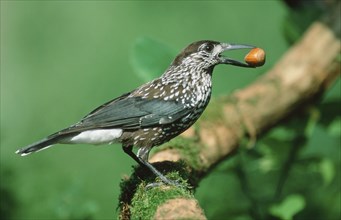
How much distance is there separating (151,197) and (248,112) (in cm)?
231

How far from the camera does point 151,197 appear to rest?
5250 millimetres

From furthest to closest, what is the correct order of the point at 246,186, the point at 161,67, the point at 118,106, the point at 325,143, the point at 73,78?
the point at 73,78, the point at 325,143, the point at 161,67, the point at 246,186, the point at 118,106

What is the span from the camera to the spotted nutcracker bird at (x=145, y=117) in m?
5.86

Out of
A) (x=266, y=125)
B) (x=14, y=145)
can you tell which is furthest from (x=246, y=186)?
(x=14, y=145)

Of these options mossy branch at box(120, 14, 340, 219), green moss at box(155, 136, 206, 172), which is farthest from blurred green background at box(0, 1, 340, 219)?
green moss at box(155, 136, 206, 172)

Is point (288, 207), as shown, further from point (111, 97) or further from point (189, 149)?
point (111, 97)

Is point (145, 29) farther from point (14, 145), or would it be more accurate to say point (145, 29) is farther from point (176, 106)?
point (176, 106)

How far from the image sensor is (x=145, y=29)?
42.5 feet

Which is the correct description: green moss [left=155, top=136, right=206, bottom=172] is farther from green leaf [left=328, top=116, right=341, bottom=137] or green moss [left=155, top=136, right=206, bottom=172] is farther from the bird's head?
green leaf [left=328, top=116, right=341, bottom=137]

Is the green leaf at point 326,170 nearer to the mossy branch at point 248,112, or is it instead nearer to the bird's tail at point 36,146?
the mossy branch at point 248,112

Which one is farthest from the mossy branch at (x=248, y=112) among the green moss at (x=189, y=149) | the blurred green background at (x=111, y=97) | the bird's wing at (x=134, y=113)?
the bird's wing at (x=134, y=113)

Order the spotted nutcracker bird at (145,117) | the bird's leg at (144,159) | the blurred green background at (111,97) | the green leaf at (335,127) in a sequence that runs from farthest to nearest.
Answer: the green leaf at (335,127) → the blurred green background at (111,97) → the spotted nutcracker bird at (145,117) → the bird's leg at (144,159)

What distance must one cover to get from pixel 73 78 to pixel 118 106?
6.57 meters

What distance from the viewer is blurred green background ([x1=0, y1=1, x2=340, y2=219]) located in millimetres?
7051
